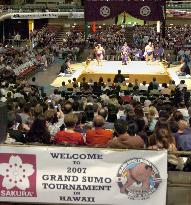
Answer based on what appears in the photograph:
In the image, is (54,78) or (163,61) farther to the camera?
(163,61)

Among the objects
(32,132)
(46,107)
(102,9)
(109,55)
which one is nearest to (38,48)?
(109,55)

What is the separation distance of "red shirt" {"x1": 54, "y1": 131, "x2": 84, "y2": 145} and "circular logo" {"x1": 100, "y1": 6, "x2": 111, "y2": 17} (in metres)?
18.9

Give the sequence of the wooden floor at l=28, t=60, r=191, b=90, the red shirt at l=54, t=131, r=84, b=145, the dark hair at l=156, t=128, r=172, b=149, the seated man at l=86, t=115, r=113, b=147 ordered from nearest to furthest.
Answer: the dark hair at l=156, t=128, r=172, b=149 → the red shirt at l=54, t=131, r=84, b=145 → the seated man at l=86, t=115, r=113, b=147 → the wooden floor at l=28, t=60, r=191, b=90

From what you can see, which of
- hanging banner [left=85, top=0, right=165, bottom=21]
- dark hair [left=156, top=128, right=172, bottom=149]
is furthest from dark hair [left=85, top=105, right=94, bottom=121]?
hanging banner [left=85, top=0, right=165, bottom=21]

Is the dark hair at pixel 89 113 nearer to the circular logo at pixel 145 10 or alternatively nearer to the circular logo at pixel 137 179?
the circular logo at pixel 137 179

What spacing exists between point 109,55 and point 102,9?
441 centimetres

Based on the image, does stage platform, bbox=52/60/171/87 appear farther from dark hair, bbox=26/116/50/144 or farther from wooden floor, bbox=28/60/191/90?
dark hair, bbox=26/116/50/144

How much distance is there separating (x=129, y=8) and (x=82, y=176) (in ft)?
63.7

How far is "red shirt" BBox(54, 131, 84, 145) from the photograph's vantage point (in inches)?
276

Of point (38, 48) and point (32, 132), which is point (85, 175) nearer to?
point (32, 132)

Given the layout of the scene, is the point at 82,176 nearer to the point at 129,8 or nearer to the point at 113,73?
the point at 113,73

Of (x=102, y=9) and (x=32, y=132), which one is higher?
(x=102, y=9)

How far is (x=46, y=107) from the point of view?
33.5 feet

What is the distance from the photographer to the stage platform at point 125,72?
23109mm
